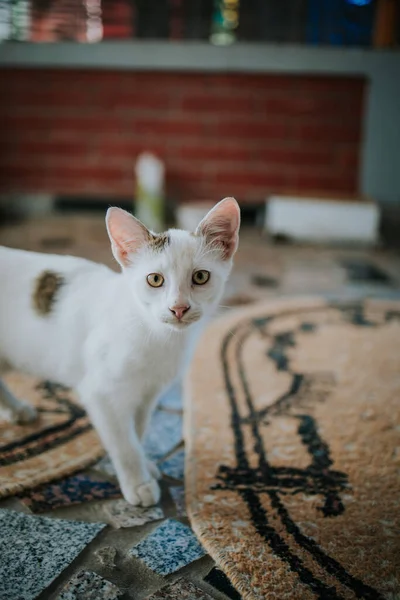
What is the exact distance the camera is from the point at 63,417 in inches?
Answer: 62.9

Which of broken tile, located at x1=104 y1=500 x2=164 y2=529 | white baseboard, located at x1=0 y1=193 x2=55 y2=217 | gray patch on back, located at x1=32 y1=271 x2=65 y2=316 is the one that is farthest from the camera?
white baseboard, located at x1=0 y1=193 x2=55 y2=217

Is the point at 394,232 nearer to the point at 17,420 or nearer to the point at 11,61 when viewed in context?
the point at 11,61

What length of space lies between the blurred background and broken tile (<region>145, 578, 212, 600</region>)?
3001 millimetres

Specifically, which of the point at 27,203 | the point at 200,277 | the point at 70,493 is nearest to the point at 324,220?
the point at 27,203

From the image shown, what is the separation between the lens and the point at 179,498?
128 centimetres

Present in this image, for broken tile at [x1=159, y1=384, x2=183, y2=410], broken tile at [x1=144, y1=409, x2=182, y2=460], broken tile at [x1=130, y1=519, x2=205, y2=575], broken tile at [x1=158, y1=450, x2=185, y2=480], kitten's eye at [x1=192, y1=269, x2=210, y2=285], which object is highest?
kitten's eye at [x1=192, y1=269, x2=210, y2=285]

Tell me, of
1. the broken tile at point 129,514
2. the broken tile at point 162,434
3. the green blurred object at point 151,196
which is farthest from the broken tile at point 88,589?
the green blurred object at point 151,196

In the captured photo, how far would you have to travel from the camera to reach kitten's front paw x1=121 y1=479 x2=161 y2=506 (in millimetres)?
1233

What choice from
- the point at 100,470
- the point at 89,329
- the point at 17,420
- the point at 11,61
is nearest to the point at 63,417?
the point at 17,420

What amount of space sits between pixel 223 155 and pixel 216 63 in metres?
0.67

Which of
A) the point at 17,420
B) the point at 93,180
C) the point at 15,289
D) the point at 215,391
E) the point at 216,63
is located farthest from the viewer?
the point at 93,180

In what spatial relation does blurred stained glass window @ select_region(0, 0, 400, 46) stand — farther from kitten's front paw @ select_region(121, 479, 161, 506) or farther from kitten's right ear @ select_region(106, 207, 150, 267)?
kitten's front paw @ select_region(121, 479, 161, 506)

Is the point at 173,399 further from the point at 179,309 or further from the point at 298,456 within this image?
the point at 179,309

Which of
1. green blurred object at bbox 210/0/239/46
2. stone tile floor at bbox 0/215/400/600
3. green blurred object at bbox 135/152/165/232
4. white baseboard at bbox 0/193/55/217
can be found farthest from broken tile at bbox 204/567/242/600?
green blurred object at bbox 210/0/239/46
